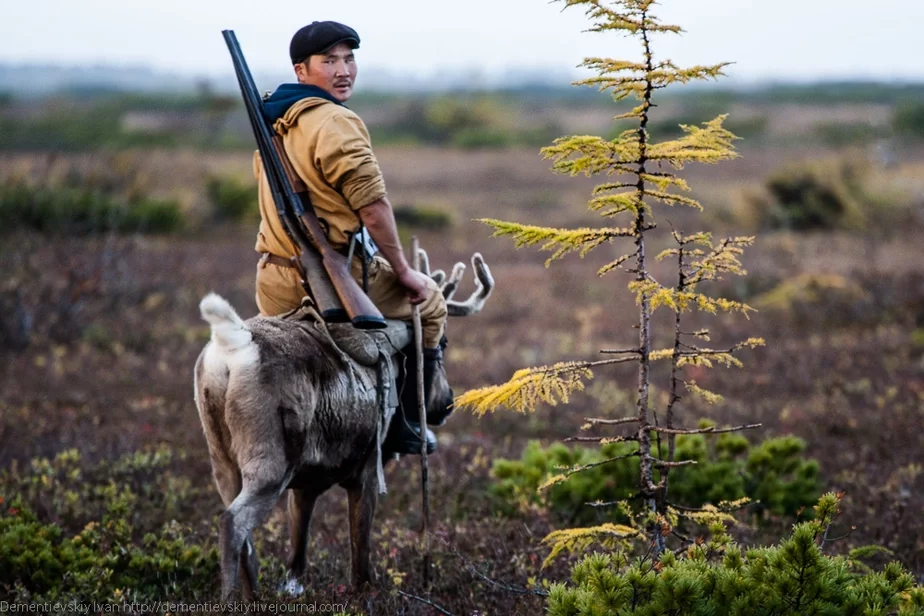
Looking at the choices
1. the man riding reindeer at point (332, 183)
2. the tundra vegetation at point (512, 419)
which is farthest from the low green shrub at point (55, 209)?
the man riding reindeer at point (332, 183)

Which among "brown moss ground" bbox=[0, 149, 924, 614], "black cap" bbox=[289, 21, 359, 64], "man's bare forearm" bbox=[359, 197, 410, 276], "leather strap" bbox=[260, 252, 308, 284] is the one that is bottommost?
"brown moss ground" bbox=[0, 149, 924, 614]

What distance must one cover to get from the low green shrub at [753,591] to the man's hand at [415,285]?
66.3 inches

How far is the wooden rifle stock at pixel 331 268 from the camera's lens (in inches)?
172

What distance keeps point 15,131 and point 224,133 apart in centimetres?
2131

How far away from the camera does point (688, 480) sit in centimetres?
691

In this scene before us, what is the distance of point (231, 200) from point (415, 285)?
2402 centimetres

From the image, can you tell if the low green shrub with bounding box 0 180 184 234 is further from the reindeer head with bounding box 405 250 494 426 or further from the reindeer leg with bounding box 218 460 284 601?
the reindeer leg with bounding box 218 460 284 601

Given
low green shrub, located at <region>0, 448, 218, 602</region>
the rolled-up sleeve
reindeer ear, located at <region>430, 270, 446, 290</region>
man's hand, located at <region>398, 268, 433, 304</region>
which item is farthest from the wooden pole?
low green shrub, located at <region>0, 448, 218, 602</region>

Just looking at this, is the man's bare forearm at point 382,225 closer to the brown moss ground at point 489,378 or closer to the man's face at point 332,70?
the man's face at point 332,70

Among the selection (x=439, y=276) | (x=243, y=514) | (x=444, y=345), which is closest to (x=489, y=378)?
(x=439, y=276)

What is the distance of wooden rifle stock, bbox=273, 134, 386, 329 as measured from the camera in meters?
4.37

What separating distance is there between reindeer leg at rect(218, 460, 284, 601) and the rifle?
0.78 metres

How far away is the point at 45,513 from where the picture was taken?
251 inches

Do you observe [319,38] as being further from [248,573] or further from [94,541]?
[94,541]
